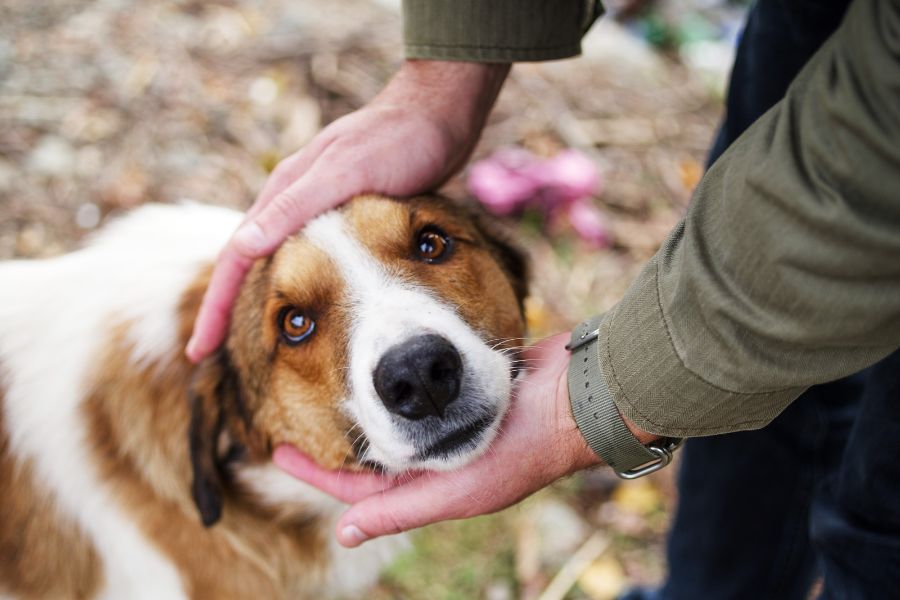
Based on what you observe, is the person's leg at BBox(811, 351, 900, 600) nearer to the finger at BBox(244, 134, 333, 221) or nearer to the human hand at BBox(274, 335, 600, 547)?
the human hand at BBox(274, 335, 600, 547)

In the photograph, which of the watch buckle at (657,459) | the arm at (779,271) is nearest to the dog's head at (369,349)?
the arm at (779,271)

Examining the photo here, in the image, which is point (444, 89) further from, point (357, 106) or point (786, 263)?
point (357, 106)

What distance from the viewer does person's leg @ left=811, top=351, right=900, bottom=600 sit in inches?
65.7

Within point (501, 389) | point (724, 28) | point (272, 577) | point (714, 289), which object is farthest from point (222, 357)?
point (724, 28)

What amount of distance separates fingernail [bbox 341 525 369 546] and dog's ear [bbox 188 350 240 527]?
0.50 m

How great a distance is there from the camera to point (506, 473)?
5.99 ft

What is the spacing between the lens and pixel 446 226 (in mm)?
2346

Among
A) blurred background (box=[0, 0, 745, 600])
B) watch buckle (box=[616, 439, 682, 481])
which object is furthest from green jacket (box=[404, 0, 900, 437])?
blurred background (box=[0, 0, 745, 600])

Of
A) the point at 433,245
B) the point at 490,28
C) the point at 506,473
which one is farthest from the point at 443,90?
the point at 506,473

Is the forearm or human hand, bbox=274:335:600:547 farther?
the forearm

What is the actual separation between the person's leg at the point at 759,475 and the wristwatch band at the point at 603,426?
976mm

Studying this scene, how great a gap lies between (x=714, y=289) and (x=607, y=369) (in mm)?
366

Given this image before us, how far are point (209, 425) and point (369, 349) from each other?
2.75 ft

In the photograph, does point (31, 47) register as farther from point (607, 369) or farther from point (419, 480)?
point (607, 369)
